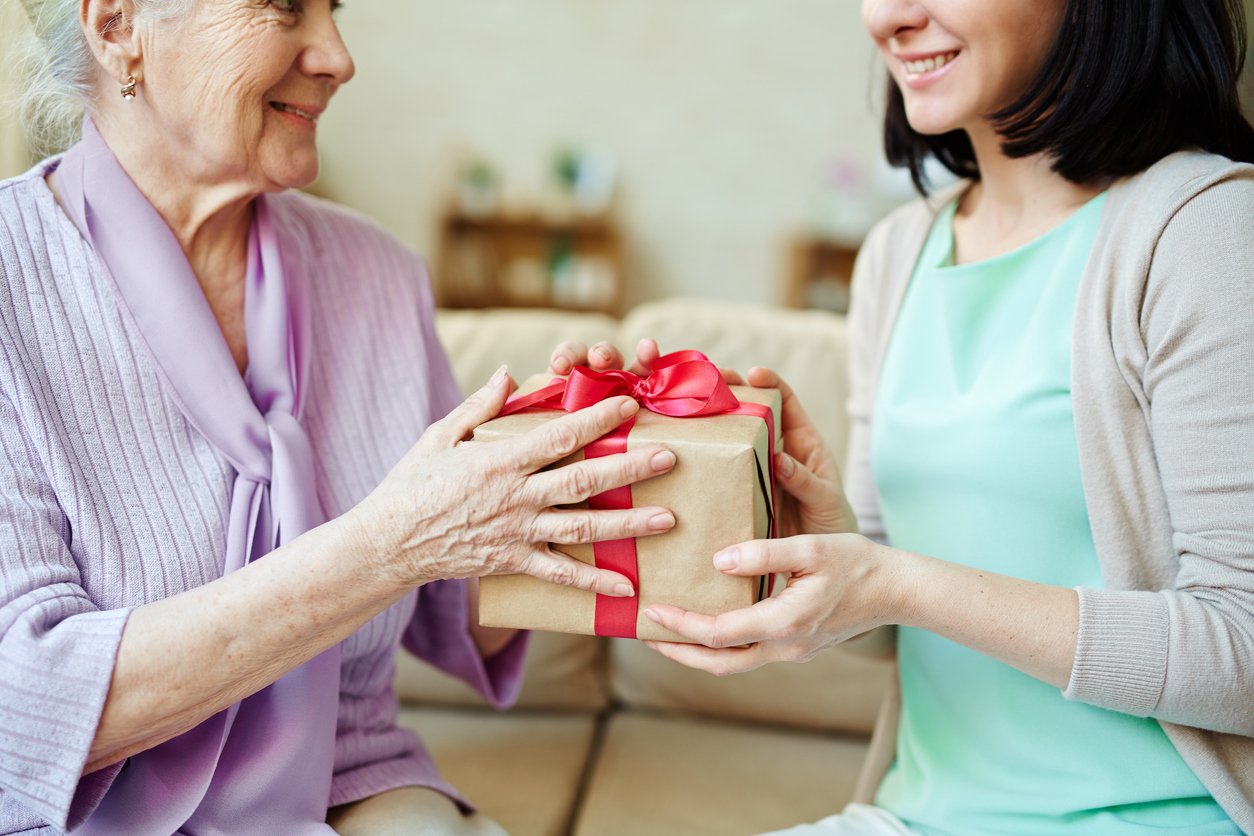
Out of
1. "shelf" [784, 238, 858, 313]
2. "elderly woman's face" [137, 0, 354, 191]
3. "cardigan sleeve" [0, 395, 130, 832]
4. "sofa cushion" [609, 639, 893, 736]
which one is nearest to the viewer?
"cardigan sleeve" [0, 395, 130, 832]

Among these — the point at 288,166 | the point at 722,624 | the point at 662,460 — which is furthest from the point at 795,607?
the point at 288,166

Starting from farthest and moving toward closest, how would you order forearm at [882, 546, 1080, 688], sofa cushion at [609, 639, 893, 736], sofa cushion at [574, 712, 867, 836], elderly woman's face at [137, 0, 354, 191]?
sofa cushion at [609, 639, 893, 736] → sofa cushion at [574, 712, 867, 836] → elderly woman's face at [137, 0, 354, 191] → forearm at [882, 546, 1080, 688]

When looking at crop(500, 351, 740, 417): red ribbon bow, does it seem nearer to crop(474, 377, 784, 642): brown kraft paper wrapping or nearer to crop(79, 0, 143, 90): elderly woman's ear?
crop(474, 377, 784, 642): brown kraft paper wrapping

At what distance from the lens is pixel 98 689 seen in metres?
0.93

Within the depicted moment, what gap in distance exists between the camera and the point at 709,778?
1665mm

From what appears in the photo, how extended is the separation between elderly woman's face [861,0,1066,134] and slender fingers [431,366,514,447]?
1.96 ft

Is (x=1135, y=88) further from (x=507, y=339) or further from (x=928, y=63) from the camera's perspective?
(x=507, y=339)

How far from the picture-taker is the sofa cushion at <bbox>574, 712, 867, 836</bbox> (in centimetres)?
154

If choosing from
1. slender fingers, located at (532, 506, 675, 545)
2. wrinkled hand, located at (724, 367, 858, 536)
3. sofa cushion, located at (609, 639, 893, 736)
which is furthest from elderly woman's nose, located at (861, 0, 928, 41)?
sofa cushion, located at (609, 639, 893, 736)

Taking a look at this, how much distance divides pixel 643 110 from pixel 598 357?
3.79 metres

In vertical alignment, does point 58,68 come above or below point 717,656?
above

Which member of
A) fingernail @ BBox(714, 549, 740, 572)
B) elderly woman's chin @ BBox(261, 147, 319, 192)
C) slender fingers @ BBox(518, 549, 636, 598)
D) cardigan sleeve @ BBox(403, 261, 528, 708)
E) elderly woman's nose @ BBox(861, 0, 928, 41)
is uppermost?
elderly woman's nose @ BBox(861, 0, 928, 41)

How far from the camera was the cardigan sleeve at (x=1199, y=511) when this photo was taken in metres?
1.00

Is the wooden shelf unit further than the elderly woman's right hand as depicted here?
Yes
